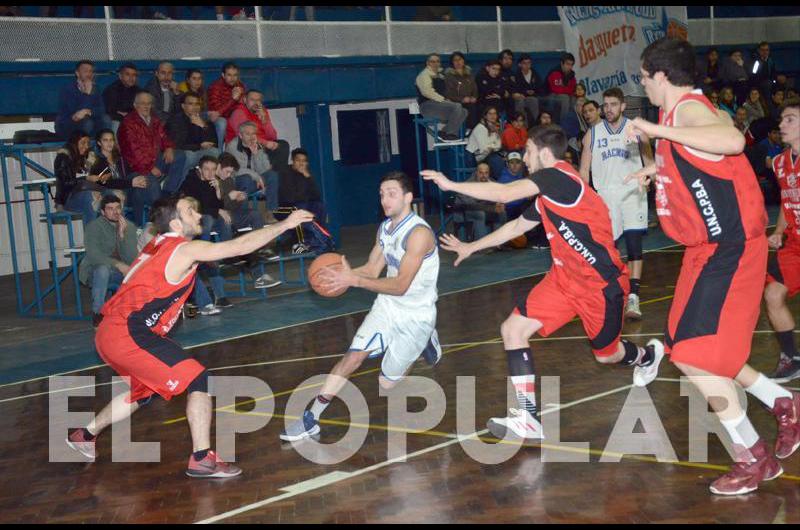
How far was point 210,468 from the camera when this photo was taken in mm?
6762

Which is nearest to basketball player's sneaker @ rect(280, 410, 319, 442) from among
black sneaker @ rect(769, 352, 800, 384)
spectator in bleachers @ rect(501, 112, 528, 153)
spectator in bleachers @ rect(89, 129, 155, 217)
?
black sneaker @ rect(769, 352, 800, 384)

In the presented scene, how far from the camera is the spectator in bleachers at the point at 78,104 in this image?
14.2m

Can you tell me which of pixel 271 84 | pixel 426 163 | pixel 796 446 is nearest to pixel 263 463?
pixel 796 446

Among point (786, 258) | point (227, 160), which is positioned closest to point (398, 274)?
point (786, 258)

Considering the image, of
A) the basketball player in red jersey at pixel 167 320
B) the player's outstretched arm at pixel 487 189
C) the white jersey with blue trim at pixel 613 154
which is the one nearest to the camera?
the player's outstretched arm at pixel 487 189

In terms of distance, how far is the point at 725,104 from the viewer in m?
22.1

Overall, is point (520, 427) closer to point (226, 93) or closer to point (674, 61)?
point (674, 61)

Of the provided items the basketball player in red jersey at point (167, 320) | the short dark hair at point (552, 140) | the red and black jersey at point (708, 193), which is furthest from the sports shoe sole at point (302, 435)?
the red and black jersey at point (708, 193)

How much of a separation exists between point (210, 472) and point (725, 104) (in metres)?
18.0

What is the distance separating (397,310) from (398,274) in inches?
12.5

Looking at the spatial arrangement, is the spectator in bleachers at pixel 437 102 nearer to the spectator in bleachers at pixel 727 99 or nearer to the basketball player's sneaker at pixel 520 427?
the spectator in bleachers at pixel 727 99

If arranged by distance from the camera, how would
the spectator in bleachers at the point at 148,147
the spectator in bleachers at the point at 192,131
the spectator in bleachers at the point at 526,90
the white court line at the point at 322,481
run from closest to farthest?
1. the white court line at the point at 322,481
2. the spectator in bleachers at the point at 148,147
3. the spectator in bleachers at the point at 192,131
4. the spectator in bleachers at the point at 526,90

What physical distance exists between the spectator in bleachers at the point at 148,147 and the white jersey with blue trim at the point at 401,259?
720 centimetres

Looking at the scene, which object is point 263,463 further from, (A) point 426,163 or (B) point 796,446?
(A) point 426,163
